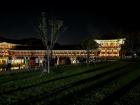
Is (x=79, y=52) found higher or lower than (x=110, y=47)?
lower

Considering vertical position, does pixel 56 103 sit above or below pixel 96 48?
below

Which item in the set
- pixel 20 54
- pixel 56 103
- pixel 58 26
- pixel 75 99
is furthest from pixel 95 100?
pixel 20 54

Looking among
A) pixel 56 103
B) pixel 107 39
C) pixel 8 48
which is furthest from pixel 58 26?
pixel 8 48

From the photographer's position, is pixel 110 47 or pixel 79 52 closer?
pixel 79 52

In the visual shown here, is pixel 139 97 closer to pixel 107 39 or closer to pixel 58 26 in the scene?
pixel 58 26

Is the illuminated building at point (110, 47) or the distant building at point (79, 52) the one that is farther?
the illuminated building at point (110, 47)

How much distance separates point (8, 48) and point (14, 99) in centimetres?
10204

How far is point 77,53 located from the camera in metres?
104

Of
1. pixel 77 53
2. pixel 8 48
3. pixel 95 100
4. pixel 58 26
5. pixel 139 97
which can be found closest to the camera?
pixel 95 100

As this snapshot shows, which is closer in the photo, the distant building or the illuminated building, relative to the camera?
the distant building

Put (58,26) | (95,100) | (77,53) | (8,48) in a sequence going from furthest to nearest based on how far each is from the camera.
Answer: (8,48) < (77,53) < (58,26) < (95,100)

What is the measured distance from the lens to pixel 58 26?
44281 millimetres

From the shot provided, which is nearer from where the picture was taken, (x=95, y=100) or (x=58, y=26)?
(x=95, y=100)

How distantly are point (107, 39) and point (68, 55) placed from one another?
1678 cm
